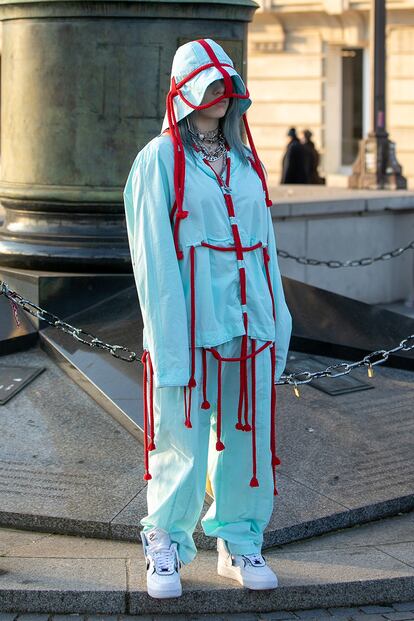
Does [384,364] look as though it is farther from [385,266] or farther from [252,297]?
[385,266]

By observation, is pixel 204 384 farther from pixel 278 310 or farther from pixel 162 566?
pixel 162 566

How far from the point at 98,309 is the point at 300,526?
7.14 ft

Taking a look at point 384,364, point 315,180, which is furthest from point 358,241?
point 315,180

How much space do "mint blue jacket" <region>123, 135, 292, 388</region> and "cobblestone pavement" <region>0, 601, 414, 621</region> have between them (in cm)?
85

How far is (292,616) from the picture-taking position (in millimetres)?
4922

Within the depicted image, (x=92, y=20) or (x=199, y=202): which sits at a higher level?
(x=92, y=20)

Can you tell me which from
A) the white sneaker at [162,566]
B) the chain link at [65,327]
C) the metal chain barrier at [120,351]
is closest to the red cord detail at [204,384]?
the white sneaker at [162,566]

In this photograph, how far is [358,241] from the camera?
39.1ft

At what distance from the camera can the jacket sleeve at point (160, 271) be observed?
468cm

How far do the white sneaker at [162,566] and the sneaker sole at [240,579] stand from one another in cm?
22

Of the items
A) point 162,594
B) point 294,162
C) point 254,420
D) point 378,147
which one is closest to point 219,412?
point 254,420

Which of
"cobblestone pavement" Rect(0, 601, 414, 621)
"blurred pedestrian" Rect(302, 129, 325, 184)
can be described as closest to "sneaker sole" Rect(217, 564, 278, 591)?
"cobblestone pavement" Rect(0, 601, 414, 621)

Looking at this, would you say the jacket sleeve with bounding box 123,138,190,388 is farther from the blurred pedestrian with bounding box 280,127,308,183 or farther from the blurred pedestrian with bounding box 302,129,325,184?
the blurred pedestrian with bounding box 302,129,325,184

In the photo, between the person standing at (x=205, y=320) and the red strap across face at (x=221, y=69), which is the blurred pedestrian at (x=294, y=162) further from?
the red strap across face at (x=221, y=69)
